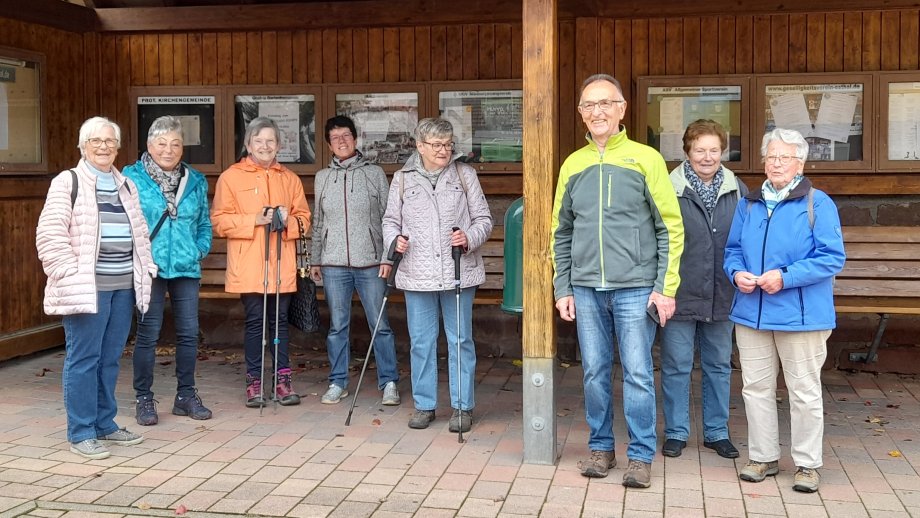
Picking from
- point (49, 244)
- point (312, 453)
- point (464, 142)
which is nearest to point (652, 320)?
point (312, 453)

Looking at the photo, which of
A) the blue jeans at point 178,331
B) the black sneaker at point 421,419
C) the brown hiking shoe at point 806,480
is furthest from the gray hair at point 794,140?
the blue jeans at point 178,331

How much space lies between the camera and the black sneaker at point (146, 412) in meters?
5.98

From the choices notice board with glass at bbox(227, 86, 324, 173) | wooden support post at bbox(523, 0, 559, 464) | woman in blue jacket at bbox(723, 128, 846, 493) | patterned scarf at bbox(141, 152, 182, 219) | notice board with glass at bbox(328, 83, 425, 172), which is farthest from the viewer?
notice board with glass at bbox(227, 86, 324, 173)

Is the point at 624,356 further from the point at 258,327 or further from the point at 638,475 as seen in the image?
the point at 258,327

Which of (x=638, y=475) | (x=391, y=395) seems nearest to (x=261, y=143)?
(x=391, y=395)

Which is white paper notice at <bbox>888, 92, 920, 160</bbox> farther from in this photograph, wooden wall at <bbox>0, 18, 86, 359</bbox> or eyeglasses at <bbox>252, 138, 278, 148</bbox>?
wooden wall at <bbox>0, 18, 86, 359</bbox>

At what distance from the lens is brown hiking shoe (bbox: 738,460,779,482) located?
4.86 m

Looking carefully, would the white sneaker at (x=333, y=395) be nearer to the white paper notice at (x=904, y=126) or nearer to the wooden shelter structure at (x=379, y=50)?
the wooden shelter structure at (x=379, y=50)

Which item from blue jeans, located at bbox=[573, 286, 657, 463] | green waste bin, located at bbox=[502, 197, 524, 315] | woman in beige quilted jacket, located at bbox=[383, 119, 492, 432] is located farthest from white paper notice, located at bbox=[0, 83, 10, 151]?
blue jeans, located at bbox=[573, 286, 657, 463]

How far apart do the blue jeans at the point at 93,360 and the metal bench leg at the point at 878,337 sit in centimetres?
524

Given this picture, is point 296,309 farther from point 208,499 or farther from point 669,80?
point 669,80

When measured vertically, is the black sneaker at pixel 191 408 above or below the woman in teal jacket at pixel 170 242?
below

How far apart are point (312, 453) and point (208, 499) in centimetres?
84

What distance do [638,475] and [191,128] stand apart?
5.38m
